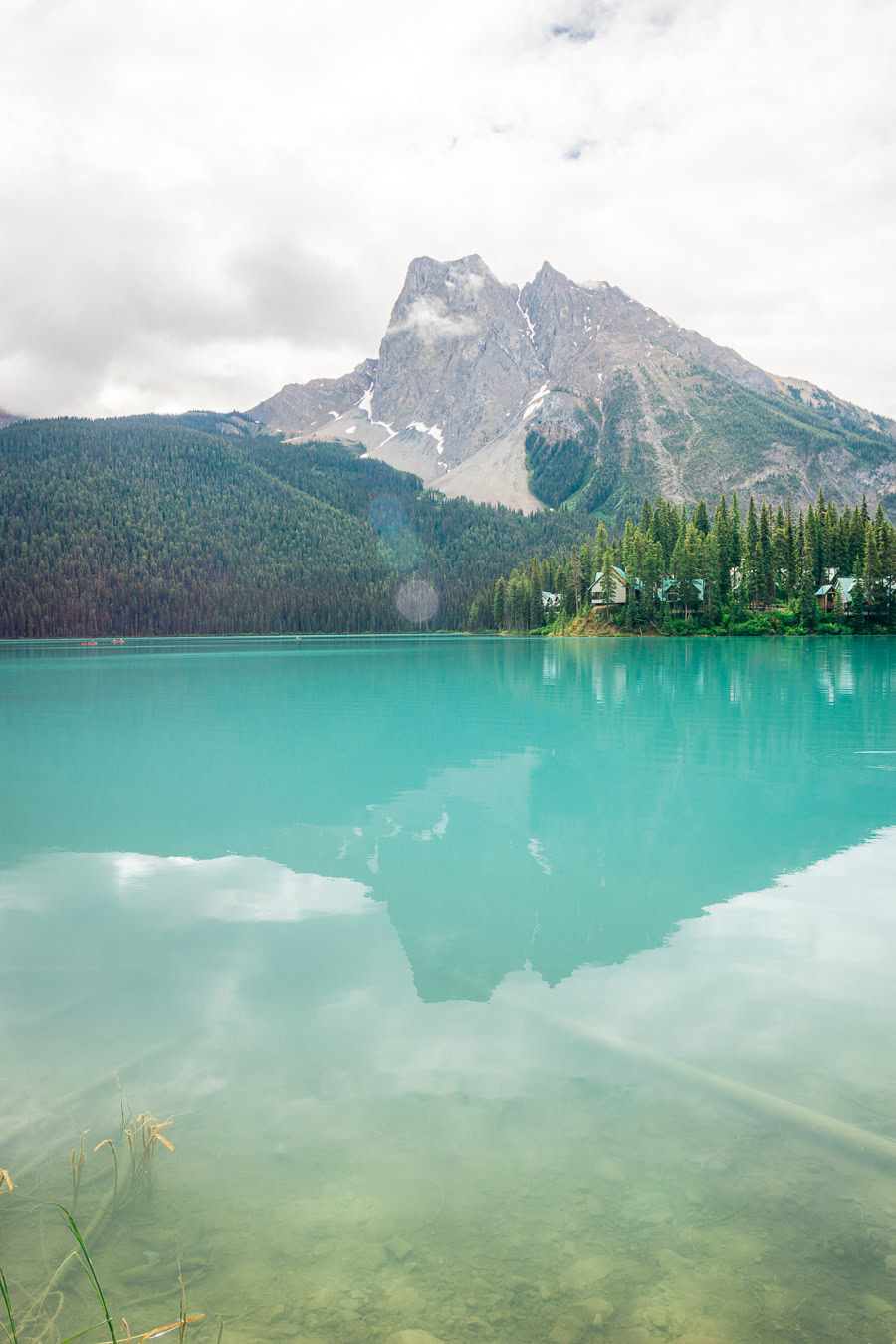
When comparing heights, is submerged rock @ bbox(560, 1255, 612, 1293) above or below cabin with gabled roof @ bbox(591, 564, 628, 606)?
below

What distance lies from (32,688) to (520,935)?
58338 mm

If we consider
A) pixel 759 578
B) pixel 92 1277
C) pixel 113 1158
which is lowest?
pixel 113 1158

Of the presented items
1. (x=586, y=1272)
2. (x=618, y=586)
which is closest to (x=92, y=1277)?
(x=586, y=1272)

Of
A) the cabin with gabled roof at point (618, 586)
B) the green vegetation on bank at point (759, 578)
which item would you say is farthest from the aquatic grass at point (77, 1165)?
the cabin with gabled roof at point (618, 586)

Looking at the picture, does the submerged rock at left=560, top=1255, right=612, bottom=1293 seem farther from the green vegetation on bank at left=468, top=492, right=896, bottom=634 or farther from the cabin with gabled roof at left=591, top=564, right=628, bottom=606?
the cabin with gabled roof at left=591, top=564, right=628, bottom=606

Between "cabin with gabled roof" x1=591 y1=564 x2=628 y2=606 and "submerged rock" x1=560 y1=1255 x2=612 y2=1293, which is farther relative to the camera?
"cabin with gabled roof" x1=591 y1=564 x2=628 y2=606

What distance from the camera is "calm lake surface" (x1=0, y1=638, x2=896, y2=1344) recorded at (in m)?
4.68

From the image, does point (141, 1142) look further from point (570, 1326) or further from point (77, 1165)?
point (570, 1326)

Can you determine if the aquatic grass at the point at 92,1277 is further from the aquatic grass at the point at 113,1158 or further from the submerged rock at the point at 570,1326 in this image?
the submerged rock at the point at 570,1326

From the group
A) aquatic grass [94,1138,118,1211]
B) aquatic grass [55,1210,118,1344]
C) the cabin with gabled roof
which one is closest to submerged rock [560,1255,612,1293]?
aquatic grass [55,1210,118,1344]

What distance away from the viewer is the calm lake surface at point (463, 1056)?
4.68 m

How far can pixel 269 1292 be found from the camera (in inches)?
183

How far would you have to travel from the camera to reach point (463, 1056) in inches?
298

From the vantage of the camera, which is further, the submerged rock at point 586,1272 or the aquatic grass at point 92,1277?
the submerged rock at point 586,1272
